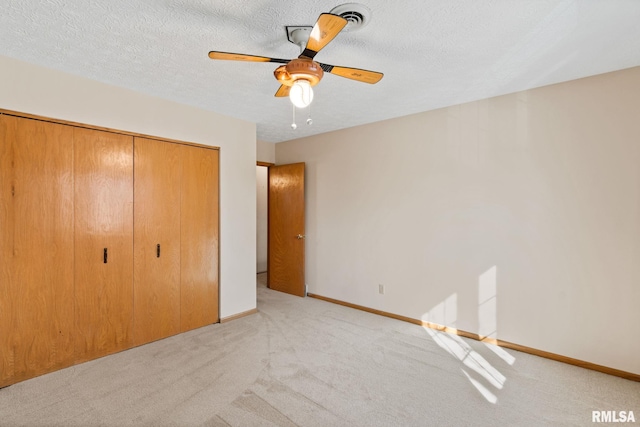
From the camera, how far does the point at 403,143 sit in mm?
3785

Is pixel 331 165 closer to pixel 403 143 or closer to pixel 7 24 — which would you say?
pixel 403 143

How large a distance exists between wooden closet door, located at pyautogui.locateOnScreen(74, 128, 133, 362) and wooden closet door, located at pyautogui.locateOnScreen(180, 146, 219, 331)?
21.1 inches

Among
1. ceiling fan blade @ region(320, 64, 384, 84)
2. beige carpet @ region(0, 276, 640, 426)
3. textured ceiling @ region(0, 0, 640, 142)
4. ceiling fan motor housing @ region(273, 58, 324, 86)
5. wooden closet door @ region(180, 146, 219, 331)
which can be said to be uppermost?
textured ceiling @ region(0, 0, 640, 142)

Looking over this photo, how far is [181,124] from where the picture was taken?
3.35 meters

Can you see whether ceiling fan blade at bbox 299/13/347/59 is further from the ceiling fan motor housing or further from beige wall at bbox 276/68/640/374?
beige wall at bbox 276/68/640/374

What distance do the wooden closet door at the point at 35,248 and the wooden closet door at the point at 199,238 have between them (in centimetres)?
101

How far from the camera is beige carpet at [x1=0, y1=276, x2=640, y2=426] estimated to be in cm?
204

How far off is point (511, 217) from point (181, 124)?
3.58 metres

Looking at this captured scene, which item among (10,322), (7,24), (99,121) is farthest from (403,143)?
(10,322)

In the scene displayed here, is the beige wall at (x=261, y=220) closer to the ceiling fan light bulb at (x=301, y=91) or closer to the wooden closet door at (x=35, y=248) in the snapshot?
the wooden closet door at (x=35, y=248)

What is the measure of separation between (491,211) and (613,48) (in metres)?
1.55

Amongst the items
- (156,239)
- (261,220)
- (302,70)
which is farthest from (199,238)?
(261,220)

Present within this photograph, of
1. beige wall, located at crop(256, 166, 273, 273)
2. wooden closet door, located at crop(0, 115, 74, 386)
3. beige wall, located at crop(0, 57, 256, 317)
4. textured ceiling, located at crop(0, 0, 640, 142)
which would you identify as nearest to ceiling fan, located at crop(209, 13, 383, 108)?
textured ceiling, located at crop(0, 0, 640, 142)

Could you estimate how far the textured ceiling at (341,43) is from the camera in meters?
1.76
